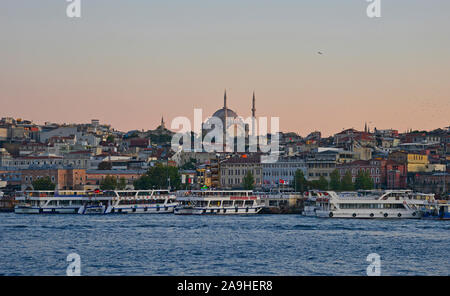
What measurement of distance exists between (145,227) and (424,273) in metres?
12.4

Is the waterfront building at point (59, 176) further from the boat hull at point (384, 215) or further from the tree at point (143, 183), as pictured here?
the boat hull at point (384, 215)

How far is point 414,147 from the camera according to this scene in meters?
56.2

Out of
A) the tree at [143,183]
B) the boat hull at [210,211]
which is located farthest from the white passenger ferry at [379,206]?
the tree at [143,183]

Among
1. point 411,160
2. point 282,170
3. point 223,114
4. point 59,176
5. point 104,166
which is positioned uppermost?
point 223,114

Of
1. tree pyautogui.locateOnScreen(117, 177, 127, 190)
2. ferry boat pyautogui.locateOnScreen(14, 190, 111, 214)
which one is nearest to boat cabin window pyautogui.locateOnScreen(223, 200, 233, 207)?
ferry boat pyautogui.locateOnScreen(14, 190, 111, 214)

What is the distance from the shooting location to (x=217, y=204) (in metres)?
33.9

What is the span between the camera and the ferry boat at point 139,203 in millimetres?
34531

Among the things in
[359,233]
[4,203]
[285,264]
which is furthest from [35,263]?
[4,203]

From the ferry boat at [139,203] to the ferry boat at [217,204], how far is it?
805 millimetres

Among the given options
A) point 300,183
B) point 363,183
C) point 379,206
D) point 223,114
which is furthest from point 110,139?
point 379,206

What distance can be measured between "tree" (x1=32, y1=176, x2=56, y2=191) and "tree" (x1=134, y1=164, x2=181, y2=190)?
4.70 m

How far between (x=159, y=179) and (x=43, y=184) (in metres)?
6.39

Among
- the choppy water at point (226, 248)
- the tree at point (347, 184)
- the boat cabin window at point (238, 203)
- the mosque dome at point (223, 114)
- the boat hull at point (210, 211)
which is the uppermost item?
the mosque dome at point (223, 114)

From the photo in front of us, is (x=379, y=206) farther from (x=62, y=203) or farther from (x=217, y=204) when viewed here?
(x=62, y=203)
